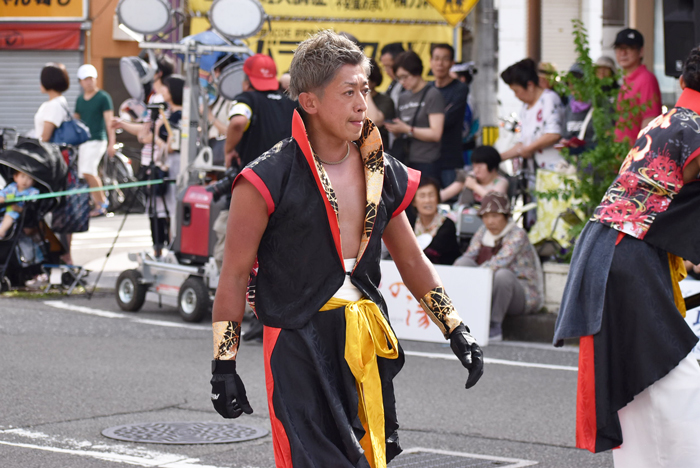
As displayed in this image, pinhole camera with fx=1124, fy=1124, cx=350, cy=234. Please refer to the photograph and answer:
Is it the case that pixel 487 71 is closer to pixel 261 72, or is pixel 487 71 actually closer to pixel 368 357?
pixel 261 72

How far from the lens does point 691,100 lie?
437 centimetres

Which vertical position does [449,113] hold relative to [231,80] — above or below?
below

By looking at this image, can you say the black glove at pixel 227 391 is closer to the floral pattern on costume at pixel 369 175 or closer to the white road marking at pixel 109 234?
the floral pattern on costume at pixel 369 175

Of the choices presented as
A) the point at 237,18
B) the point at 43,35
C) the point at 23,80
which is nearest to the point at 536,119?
the point at 237,18

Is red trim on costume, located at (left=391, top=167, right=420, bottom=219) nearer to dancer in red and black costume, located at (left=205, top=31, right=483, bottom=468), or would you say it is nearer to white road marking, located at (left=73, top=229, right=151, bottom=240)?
dancer in red and black costume, located at (left=205, top=31, right=483, bottom=468)

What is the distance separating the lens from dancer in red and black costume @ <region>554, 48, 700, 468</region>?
4.23 meters

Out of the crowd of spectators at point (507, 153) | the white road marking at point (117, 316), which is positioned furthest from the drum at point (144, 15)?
the white road marking at point (117, 316)

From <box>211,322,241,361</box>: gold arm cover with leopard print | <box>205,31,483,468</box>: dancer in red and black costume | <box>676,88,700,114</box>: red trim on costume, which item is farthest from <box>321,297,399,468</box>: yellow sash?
<box>676,88,700,114</box>: red trim on costume

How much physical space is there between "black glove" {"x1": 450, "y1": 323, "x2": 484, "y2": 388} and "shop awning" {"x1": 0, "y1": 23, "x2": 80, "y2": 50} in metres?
25.1

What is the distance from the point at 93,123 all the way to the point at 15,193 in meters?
2.72

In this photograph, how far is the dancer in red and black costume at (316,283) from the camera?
3357mm

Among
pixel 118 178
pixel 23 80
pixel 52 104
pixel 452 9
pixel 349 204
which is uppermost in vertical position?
pixel 23 80

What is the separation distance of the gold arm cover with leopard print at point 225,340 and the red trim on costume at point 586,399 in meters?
1.59

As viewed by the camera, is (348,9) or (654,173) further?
(348,9)
